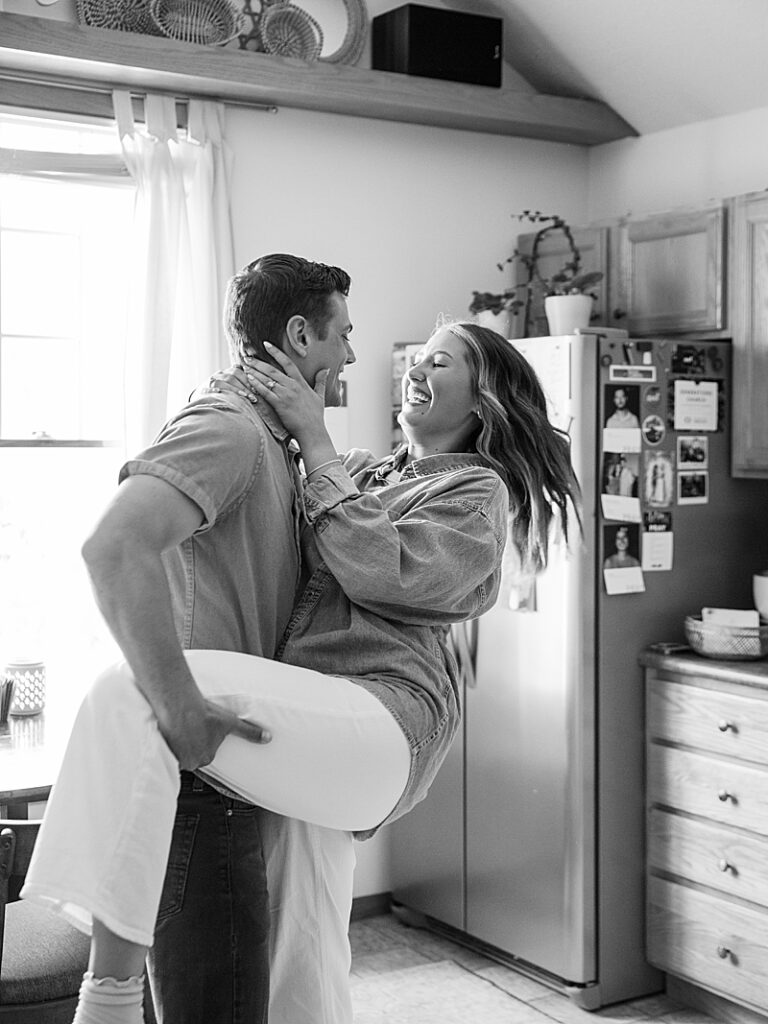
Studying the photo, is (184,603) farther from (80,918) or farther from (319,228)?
(319,228)

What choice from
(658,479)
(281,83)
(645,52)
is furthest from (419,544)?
(645,52)

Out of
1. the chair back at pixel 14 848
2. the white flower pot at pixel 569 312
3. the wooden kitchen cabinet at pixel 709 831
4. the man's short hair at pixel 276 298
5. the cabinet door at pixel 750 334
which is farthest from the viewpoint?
the white flower pot at pixel 569 312

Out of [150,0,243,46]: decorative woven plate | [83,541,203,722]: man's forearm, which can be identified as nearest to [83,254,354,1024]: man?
[83,541,203,722]: man's forearm

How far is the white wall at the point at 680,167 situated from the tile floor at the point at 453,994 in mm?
2269

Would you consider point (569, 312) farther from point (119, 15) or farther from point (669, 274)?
point (119, 15)

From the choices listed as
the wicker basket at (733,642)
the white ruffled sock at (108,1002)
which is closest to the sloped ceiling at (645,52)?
the wicker basket at (733,642)

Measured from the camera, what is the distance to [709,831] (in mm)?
3387

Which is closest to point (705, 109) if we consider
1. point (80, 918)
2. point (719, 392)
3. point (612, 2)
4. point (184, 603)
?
point (612, 2)

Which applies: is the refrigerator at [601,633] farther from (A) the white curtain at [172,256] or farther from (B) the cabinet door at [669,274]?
(A) the white curtain at [172,256]

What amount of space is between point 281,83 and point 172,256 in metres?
0.58

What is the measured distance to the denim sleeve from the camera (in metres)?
1.83

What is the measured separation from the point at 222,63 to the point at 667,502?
5.64 ft

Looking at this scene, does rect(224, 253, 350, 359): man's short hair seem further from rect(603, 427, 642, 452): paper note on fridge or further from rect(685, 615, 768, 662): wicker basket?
rect(685, 615, 768, 662): wicker basket

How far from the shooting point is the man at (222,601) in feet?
5.24
